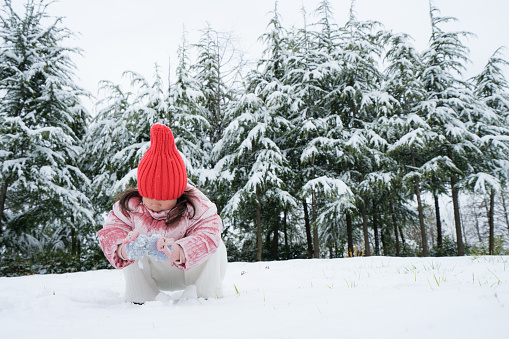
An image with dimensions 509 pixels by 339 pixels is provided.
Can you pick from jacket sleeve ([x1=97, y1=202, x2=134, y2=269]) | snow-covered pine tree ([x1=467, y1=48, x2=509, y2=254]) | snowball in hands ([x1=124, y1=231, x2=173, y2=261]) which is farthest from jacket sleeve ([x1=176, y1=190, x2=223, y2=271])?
A: snow-covered pine tree ([x1=467, y1=48, x2=509, y2=254])

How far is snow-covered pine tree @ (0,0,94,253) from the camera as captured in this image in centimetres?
723

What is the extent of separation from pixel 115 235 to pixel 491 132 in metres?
12.3

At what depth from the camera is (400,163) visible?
401 inches

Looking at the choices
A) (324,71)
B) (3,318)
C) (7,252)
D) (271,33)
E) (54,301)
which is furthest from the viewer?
(271,33)

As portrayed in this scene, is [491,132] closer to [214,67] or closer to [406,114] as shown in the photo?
[406,114]

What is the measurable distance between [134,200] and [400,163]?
32.7 ft

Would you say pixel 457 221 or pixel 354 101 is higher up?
pixel 354 101

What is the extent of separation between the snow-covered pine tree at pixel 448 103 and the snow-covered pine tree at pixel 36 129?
10781mm

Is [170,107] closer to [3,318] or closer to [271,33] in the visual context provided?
[271,33]

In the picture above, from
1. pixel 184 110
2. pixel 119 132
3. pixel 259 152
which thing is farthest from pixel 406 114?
pixel 119 132

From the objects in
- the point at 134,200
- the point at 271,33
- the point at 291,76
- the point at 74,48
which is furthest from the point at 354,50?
the point at 134,200

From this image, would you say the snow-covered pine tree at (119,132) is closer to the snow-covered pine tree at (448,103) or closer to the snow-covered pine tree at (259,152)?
the snow-covered pine tree at (259,152)

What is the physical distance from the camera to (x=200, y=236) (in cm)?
200

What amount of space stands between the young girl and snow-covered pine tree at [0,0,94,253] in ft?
21.5
